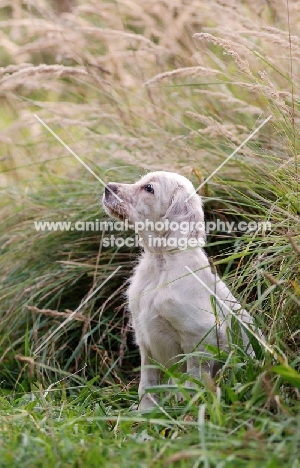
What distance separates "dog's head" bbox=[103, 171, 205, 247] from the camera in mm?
3850

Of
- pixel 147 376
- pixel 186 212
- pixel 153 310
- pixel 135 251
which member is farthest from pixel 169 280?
pixel 135 251

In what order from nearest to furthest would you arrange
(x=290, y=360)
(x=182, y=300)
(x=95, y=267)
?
1. (x=290, y=360)
2. (x=182, y=300)
3. (x=95, y=267)

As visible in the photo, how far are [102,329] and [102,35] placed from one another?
6.53ft

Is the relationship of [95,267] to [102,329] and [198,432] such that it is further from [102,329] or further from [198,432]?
[198,432]

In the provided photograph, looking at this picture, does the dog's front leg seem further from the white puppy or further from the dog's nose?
the dog's nose

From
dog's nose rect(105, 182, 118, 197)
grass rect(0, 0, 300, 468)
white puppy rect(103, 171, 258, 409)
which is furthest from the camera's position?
dog's nose rect(105, 182, 118, 197)

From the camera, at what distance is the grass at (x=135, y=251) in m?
2.81

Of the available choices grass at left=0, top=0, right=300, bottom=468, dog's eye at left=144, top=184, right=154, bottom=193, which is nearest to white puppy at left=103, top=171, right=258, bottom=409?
dog's eye at left=144, top=184, right=154, bottom=193

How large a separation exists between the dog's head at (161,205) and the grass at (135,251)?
0.79 feet

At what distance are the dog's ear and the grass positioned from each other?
0.76 feet

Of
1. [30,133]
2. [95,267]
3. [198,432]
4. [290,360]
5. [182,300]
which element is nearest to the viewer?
[198,432]

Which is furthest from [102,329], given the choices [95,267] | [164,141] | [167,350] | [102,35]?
[102,35]

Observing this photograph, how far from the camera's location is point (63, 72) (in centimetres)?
479

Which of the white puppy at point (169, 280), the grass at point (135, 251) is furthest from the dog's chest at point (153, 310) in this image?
the grass at point (135, 251)
